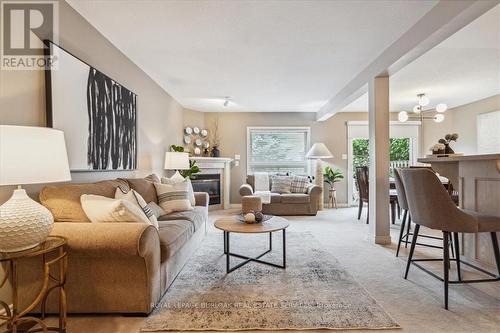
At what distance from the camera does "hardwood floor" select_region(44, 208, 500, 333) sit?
180cm

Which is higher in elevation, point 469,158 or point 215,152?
point 215,152

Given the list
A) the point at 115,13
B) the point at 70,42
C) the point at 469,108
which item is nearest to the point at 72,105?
the point at 70,42

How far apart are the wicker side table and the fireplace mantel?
14.2ft

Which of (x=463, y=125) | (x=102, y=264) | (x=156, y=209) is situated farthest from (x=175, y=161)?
(x=463, y=125)

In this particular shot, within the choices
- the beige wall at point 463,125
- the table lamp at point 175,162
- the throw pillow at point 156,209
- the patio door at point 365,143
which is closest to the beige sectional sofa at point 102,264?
the throw pillow at point 156,209

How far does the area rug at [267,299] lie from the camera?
1812mm

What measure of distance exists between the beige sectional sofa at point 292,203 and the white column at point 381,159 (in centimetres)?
203

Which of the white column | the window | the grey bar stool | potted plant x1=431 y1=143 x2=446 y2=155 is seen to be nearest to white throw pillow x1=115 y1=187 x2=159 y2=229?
the grey bar stool

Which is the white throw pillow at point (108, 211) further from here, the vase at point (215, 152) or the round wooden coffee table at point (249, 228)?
the vase at point (215, 152)

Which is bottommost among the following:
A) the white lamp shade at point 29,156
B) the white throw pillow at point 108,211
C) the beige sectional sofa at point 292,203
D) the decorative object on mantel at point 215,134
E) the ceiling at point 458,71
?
the beige sectional sofa at point 292,203

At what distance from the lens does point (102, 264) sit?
1.87m

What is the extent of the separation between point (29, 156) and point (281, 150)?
589 cm

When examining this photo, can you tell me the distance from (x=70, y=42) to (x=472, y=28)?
12.8ft

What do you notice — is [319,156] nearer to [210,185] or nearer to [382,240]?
[210,185]
